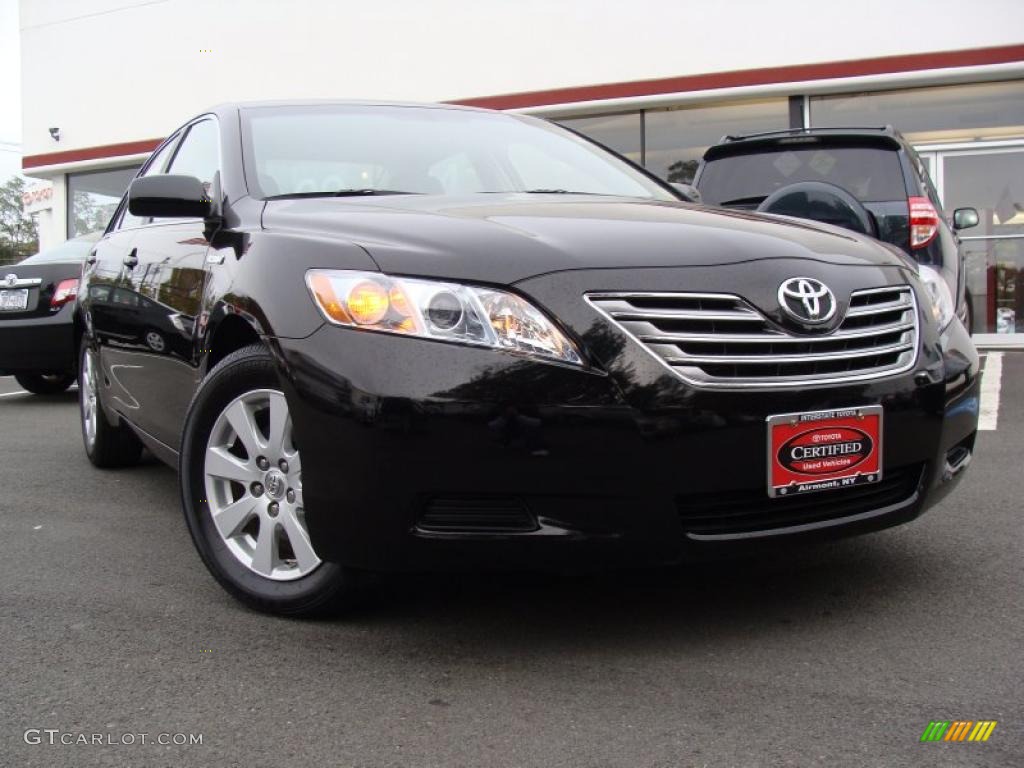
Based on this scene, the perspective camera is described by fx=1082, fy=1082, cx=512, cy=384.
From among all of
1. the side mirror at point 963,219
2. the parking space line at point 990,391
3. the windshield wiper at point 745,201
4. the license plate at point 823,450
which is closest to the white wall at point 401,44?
the parking space line at point 990,391

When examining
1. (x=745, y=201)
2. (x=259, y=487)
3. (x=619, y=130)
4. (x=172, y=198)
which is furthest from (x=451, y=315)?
(x=619, y=130)

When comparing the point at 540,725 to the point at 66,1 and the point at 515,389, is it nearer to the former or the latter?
the point at 515,389

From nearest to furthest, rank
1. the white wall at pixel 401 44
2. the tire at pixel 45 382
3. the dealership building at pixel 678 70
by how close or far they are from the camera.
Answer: the tire at pixel 45 382
the dealership building at pixel 678 70
the white wall at pixel 401 44

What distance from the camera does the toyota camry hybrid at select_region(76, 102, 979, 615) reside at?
235 cm

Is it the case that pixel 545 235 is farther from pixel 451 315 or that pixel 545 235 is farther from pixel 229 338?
pixel 229 338

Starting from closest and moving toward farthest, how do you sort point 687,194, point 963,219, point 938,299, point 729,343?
1. point 729,343
2. point 938,299
3. point 687,194
4. point 963,219

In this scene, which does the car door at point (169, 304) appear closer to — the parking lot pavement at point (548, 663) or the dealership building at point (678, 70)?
the parking lot pavement at point (548, 663)

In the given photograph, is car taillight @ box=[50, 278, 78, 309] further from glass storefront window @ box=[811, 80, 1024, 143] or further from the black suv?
glass storefront window @ box=[811, 80, 1024, 143]

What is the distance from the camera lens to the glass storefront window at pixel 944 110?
1135 cm

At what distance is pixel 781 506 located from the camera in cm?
255

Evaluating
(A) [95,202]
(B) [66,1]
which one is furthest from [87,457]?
(B) [66,1]

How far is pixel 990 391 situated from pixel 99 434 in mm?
5778

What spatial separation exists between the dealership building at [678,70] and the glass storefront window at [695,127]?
0.05 feet

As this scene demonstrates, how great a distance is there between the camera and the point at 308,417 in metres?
2.49
